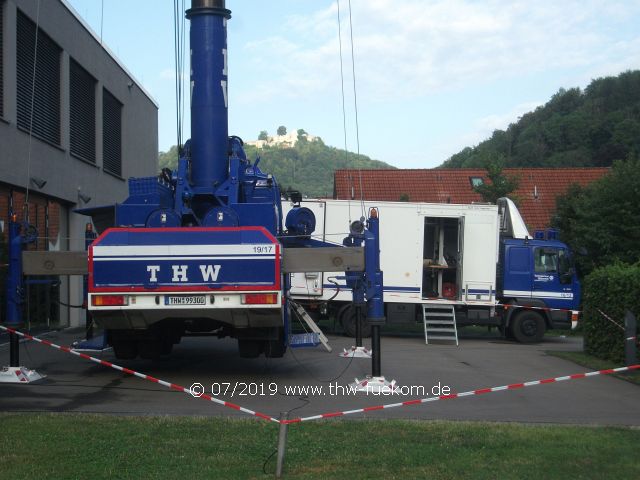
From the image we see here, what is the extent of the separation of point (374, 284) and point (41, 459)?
18.6ft

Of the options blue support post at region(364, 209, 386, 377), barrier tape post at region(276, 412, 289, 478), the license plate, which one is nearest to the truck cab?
blue support post at region(364, 209, 386, 377)

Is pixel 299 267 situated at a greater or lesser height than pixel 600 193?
lesser

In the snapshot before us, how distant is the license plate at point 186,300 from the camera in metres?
10.9

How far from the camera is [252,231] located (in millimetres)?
10953

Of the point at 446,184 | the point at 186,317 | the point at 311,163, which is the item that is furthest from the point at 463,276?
the point at 446,184

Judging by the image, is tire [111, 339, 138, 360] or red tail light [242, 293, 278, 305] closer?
red tail light [242, 293, 278, 305]

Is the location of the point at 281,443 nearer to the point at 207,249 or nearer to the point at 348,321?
the point at 207,249

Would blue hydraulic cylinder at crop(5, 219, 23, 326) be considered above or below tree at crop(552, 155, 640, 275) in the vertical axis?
below

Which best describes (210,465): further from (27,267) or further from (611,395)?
(611,395)

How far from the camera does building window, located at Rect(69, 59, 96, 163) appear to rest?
79.5ft

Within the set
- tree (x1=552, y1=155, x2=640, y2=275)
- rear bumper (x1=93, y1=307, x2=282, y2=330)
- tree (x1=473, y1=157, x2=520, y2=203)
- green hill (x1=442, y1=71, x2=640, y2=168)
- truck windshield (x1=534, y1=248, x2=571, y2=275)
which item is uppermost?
green hill (x1=442, y1=71, x2=640, y2=168)

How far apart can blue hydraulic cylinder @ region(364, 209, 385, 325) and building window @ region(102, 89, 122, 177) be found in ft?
59.0

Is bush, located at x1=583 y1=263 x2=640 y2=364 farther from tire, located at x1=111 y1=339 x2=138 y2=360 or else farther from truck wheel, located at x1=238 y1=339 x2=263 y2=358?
tire, located at x1=111 y1=339 x2=138 y2=360

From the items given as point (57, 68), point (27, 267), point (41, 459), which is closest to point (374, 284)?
point (27, 267)
